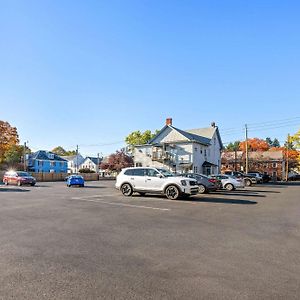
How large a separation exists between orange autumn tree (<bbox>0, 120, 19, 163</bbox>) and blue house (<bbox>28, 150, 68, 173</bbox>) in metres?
24.6

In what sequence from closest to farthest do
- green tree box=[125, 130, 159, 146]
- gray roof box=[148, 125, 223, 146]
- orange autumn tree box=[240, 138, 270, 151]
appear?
gray roof box=[148, 125, 223, 146] → green tree box=[125, 130, 159, 146] → orange autumn tree box=[240, 138, 270, 151]

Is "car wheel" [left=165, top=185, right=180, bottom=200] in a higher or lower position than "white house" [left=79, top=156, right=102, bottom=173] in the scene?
lower

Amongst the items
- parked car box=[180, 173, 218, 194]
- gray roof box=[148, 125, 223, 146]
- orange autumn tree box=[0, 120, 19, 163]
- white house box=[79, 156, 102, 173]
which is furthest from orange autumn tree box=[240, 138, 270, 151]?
parked car box=[180, 173, 218, 194]

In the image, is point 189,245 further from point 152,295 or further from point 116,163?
point 116,163

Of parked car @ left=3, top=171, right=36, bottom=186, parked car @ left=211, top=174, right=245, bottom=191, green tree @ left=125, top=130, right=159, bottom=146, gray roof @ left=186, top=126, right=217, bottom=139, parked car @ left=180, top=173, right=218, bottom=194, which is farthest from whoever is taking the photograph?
green tree @ left=125, top=130, right=159, bottom=146

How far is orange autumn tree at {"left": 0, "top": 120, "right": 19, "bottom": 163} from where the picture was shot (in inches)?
2356

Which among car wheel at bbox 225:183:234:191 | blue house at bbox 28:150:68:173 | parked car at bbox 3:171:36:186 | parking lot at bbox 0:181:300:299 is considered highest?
blue house at bbox 28:150:68:173

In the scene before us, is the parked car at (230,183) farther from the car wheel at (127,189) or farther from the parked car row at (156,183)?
the car wheel at (127,189)

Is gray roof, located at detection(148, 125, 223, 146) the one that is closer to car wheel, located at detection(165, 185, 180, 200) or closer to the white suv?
the white suv

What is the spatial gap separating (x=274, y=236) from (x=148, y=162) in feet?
142

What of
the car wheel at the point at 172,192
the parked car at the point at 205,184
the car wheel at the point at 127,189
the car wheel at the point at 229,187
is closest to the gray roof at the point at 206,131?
the car wheel at the point at 229,187

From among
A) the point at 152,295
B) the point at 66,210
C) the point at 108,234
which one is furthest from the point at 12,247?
the point at 66,210

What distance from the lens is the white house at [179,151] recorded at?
4756cm

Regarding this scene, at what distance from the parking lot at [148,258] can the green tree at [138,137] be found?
7195cm
